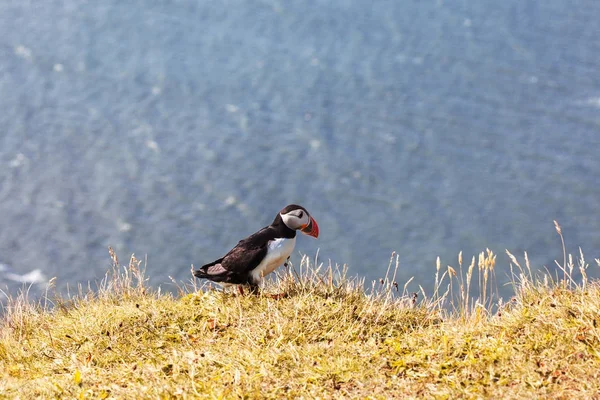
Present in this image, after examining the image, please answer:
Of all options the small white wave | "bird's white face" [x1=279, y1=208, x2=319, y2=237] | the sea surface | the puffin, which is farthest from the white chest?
the small white wave

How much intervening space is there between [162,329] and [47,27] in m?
27.6

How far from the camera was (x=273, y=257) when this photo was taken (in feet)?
23.1

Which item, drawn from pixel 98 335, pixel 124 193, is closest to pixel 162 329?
pixel 98 335

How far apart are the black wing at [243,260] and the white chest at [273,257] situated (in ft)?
0.13

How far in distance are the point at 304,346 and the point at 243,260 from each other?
3.67ft

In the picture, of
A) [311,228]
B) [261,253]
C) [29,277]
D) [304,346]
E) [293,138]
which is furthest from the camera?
[293,138]

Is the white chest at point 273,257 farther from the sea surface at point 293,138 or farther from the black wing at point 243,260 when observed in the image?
the sea surface at point 293,138

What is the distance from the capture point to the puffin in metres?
7.03

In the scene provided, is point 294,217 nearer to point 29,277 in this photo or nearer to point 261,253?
point 261,253

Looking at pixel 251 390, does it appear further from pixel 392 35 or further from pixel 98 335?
pixel 392 35

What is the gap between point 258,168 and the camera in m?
28.4

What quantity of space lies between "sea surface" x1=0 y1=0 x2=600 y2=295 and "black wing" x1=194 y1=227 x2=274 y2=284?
19116 mm

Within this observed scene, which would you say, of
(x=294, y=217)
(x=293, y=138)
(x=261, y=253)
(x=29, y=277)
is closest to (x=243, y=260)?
(x=261, y=253)

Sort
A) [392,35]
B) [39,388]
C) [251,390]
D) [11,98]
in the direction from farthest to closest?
[392,35]
[11,98]
[39,388]
[251,390]
